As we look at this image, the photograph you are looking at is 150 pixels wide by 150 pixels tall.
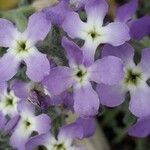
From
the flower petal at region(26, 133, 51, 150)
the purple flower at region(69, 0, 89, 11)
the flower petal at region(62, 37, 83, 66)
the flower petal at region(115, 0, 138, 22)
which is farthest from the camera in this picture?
the flower petal at region(115, 0, 138, 22)

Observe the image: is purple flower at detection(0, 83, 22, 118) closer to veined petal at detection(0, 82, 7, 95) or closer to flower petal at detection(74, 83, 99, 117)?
veined petal at detection(0, 82, 7, 95)

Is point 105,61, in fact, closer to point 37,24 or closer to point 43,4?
point 37,24

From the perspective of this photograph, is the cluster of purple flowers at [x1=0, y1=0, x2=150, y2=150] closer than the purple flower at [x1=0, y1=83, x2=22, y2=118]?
Yes

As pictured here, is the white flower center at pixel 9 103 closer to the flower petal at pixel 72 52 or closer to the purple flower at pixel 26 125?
the purple flower at pixel 26 125

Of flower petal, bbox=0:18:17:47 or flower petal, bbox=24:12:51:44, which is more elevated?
flower petal, bbox=24:12:51:44

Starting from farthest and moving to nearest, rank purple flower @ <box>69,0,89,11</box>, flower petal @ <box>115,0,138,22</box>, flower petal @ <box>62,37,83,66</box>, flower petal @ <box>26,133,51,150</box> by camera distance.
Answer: flower petal @ <box>115,0,138,22</box> → flower petal @ <box>26,133,51,150</box> → purple flower @ <box>69,0,89,11</box> → flower petal @ <box>62,37,83,66</box>

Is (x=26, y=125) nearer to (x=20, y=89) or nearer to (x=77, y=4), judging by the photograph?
(x=20, y=89)

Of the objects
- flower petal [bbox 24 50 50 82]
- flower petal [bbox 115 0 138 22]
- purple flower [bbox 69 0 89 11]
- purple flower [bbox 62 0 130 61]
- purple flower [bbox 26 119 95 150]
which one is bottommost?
purple flower [bbox 26 119 95 150]

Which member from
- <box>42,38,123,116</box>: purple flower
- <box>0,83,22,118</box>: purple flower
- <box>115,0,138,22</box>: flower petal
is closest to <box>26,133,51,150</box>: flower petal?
<box>0,83,22,118</box>: purple flower
